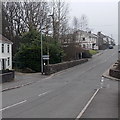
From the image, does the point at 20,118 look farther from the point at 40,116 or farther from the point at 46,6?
the point at 46,6

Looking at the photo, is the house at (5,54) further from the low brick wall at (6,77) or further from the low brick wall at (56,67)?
the low brick wall at (6,77)

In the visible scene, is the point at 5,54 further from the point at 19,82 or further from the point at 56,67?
the point at 19,82

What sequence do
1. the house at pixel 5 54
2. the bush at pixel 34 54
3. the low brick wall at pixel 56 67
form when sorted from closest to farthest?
Result: the low brick wall at pixel 56 67 → the house at pixel 5 54 → the bush at pixel 34 54

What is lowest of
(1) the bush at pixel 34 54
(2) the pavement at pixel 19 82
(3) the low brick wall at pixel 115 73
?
(2) the pavement at pixel 19 82

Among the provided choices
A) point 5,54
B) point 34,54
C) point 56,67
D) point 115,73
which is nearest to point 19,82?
point 115,73

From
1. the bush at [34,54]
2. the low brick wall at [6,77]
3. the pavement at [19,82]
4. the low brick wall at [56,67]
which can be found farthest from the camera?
the bush at [34,54]

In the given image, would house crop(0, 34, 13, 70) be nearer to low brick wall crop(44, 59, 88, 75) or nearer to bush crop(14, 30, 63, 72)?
bush crop(14, 30, 63, 72)

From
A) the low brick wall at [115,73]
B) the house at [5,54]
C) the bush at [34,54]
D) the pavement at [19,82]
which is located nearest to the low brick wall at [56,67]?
the bush at [34,54]

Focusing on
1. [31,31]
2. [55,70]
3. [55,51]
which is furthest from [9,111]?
[31,31]

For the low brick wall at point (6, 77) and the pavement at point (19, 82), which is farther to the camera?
the low brick wall at point (6, 77)

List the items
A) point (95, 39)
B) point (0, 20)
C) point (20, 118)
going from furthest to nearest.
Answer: point (95, 39) → point (0, 20) → point (20, 118)

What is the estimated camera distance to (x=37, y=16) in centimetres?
7662

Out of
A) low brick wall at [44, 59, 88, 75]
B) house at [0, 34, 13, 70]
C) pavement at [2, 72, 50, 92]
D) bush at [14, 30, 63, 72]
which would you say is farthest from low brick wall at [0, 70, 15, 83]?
bush at [14, 30, 63, 72]

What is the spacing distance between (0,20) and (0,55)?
1709cm
